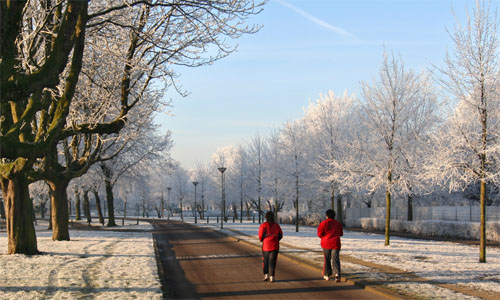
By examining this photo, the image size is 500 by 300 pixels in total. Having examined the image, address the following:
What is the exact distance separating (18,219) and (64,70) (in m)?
5.43

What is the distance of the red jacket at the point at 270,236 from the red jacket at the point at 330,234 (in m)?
1.02

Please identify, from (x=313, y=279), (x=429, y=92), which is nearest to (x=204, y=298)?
(x=313, y=279)

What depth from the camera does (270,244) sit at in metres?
11.0

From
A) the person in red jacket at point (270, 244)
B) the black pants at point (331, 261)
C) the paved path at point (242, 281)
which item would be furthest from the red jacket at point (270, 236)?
the black pants at point (331, 261)

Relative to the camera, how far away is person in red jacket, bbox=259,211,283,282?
1096 cm

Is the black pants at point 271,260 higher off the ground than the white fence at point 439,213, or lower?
higher

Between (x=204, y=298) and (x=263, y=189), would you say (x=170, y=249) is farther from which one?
(x=263, y=189)

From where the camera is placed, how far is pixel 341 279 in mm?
11086

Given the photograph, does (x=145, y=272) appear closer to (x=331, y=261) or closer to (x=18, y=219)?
(x=331, y=261)

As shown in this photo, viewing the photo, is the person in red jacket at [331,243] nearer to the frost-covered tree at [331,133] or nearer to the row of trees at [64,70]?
the row of trees at [64,70]

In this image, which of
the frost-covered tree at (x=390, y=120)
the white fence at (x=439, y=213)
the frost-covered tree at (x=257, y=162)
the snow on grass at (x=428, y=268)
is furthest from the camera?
the frost-covered tree at (x=257, y=162)

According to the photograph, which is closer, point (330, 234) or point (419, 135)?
point (330, 234)

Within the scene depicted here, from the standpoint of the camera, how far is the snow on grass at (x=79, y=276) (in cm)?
904

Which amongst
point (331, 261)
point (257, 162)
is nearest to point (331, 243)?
point (331, 261)
